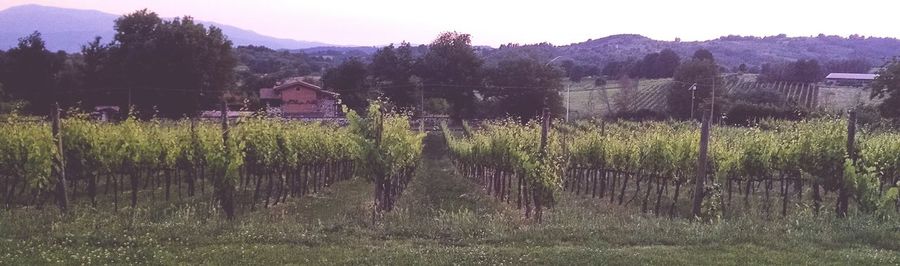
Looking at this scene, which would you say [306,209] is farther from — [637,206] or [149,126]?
[637,206]

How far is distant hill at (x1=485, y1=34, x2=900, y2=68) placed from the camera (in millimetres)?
134875

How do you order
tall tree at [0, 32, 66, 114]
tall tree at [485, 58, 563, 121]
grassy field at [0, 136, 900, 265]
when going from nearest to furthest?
grassy field at [0, 136, 900, 265] → tall tree at [0, 32, 66, 114] → tall tree at [485, 58, 563, 121]

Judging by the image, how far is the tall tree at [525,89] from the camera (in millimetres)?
54750

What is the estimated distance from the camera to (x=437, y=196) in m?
19.5

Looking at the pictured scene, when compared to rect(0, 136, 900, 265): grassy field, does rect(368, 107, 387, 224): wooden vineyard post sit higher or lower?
higher

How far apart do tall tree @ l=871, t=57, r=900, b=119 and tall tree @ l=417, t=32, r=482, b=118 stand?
30.8 meters

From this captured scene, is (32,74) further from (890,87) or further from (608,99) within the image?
(890,87)

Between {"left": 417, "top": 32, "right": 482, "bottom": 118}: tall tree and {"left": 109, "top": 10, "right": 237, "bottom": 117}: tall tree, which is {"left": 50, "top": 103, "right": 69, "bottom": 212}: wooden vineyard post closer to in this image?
{"left": 109, "top": 10, "right": 237, "bottom": 117}: tall tree

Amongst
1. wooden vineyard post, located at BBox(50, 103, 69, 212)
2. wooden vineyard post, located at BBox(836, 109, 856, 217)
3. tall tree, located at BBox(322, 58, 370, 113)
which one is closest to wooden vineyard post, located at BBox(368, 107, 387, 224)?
wooden vineyard post, located at BBox(50, 103, 69, 212)

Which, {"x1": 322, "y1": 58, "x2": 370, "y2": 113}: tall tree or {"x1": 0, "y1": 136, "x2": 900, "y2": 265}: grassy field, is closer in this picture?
{"x1": 0, "y1": 136, "x2": 900, "y2": 265}: grassy field

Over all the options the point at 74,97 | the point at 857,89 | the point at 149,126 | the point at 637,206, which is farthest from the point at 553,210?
the point at 857,89

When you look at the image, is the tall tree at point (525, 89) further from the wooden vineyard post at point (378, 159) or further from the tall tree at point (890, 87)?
the wooden vineyard post at point (378, 159)

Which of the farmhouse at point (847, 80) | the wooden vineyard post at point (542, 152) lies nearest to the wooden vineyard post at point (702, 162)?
the wooden vineyard post at point (542, 152)

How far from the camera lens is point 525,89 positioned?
2162 inches
